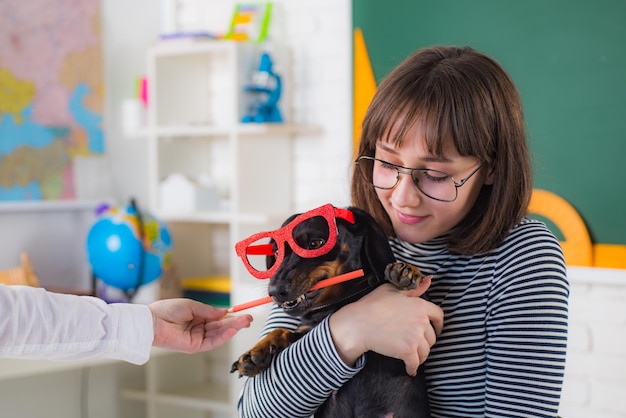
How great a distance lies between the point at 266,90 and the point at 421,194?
201 cm

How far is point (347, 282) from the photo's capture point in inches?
47.9

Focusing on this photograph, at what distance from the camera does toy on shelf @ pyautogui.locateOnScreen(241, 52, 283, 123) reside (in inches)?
123

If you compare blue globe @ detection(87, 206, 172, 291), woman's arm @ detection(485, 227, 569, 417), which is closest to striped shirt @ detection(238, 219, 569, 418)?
woman's arm @ detection(485, 227, 569, 417)

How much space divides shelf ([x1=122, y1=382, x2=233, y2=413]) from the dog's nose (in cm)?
214

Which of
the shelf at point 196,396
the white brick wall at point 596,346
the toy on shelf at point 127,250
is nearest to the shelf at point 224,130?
the toy on shelf at point 127,250

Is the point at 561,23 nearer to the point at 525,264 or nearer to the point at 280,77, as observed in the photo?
the point at 280,77

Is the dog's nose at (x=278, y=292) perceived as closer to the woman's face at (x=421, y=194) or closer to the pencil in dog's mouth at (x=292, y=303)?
the pencil in dog's mouth at (x=292, y=303)

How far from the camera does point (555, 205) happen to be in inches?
102

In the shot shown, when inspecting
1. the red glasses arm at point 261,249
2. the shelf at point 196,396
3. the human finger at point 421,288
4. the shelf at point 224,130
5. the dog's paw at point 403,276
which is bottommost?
the shelf at point 196,396

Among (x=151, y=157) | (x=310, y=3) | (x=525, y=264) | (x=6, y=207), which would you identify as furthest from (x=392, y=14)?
(x=525, y=264)

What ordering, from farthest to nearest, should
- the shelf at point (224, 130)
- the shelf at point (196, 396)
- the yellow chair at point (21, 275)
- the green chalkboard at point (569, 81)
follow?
the shelf at point (196, 396) < the shelf at point (224, 130) < the yellow chair at point (21, 275) < the green chalkboard at point (569, 81)

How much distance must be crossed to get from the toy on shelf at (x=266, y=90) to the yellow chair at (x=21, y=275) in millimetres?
1011

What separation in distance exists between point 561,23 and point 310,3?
106 centimetres

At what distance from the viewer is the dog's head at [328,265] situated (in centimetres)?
114
